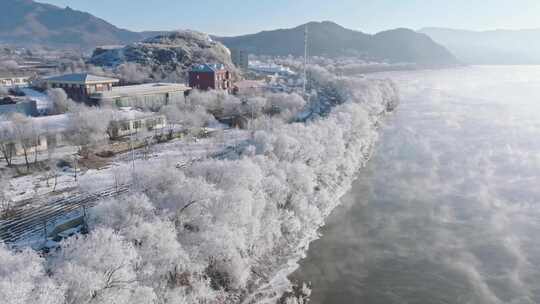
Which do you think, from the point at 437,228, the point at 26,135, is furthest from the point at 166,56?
the point at 437,228

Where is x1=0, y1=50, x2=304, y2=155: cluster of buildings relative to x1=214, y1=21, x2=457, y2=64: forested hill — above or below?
below

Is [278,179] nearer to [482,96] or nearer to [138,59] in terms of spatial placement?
[138,59]

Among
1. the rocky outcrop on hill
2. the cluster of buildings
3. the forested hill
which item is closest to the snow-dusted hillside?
the cluster of buildings

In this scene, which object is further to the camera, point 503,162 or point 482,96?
point 482,96

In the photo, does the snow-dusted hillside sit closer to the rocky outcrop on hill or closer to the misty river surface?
the misty river surface

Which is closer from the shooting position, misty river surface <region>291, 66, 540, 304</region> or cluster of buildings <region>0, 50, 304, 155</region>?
misty river surface <region>291, 66, 540, 304</region>

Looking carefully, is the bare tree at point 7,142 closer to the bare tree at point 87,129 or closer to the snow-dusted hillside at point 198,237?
the bare tree at point 87,129

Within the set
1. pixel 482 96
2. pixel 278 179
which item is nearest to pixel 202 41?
pixel 482 96
